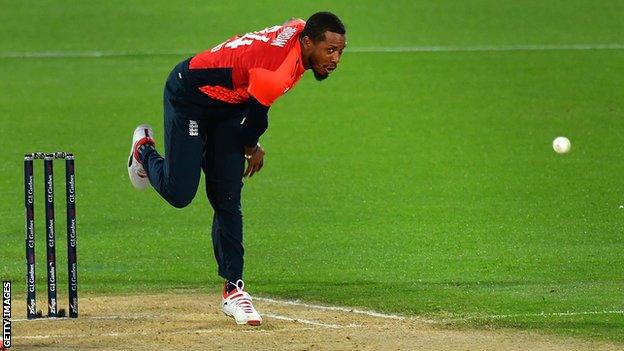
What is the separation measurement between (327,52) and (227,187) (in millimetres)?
1308

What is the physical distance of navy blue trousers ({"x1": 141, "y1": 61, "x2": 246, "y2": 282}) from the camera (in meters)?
10.1

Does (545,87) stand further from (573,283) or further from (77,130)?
(573,283)

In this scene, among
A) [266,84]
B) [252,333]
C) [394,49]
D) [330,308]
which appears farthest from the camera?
[394,49]

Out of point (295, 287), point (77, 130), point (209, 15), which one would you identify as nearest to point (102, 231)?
point (295, 287)

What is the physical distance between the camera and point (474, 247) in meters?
13.8

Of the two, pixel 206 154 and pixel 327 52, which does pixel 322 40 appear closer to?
pixel 327 52

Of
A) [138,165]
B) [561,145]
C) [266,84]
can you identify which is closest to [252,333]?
[266,84]

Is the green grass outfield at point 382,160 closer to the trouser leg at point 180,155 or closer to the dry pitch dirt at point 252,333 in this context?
the dry pitch dirt at point 252,333

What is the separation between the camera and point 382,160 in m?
19.7

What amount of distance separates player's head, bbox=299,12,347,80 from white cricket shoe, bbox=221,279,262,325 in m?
1.76

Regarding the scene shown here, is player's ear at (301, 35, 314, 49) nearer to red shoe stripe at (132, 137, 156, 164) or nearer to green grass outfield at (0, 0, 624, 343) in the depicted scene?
red shoe stripe at (132, 137, 156, 164)

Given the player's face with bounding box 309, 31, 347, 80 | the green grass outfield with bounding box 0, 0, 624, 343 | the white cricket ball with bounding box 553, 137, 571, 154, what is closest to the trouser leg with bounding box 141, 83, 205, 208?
the player's face with bounding box 309, 31, 347, 80

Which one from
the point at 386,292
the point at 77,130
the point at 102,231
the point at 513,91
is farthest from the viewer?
the point at 513,91

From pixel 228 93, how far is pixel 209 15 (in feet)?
72.0
